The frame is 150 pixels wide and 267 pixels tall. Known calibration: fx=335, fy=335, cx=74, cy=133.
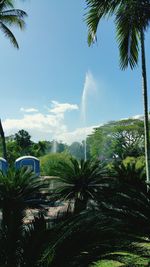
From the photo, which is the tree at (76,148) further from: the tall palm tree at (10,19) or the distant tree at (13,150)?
the tall palm tree at (10,19)

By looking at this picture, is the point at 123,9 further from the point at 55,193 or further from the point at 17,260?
the point at 17,260

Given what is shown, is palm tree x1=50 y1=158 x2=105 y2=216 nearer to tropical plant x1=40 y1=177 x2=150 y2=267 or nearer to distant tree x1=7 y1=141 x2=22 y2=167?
tropical plant x1=40 y1=177 x2=150 y2=267

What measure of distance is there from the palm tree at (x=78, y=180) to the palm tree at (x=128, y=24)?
1.92 meters

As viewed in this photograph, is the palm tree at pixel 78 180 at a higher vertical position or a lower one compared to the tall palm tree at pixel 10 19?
lower

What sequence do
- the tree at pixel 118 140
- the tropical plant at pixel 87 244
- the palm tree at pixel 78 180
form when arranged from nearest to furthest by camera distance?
the tropical plant at pixel 87 244
the palm tree at pixel 78 180
the tree at pixel 118 140

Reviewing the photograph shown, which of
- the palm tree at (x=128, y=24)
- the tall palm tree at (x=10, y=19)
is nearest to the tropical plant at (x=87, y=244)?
the palm tree at (x=128, y=24)

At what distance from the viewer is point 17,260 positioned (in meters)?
4.22

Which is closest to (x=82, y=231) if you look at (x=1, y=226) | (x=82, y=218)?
(x=82, y=218)

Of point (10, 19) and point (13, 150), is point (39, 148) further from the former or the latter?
point (10, 19)

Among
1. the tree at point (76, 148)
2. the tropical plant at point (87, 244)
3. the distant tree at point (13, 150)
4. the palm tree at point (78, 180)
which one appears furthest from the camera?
the tree at point (76, 148)

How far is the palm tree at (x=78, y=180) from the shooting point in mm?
9391

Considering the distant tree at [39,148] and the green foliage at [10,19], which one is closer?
the green foliage at [10,19]

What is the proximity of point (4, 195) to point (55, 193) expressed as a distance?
4.65 ft

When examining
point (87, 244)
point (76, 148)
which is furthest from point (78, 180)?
point (76, 148)
